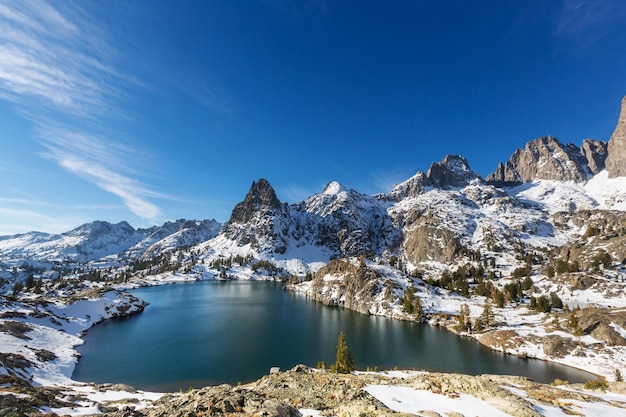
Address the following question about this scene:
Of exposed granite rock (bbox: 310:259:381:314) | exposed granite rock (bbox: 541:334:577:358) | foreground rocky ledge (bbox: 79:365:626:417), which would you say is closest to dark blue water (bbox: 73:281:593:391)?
exposed granite rock (bbox: 541:334:577:358)

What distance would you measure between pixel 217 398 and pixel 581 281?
16409 centimetres

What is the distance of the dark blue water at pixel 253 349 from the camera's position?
5669 cm

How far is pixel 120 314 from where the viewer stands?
112188 mm

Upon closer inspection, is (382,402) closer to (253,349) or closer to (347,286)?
(253,349)

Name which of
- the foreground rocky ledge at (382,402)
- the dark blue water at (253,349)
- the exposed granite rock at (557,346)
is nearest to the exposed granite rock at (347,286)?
the dark blue water at (253,349)

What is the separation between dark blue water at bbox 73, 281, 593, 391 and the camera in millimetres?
56688

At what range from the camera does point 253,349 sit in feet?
236

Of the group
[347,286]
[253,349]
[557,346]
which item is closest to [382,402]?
[253,349]

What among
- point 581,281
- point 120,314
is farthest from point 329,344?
point 581,281

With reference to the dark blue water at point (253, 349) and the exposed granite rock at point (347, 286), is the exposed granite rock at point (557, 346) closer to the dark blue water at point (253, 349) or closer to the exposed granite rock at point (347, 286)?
the dark blue water at point (253, 349)

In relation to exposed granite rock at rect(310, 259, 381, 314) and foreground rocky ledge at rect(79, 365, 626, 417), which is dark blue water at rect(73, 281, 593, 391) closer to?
exposed granite rock at rect(310, 259, 381, 314)

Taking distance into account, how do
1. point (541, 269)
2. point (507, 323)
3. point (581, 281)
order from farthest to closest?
1. point (541, 269)
2. point (581, 281)
3. point (507, 323)

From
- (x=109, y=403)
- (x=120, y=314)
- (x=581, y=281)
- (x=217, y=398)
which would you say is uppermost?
(x=581, y=281)

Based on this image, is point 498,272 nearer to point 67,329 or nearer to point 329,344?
point 329,344
